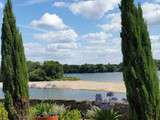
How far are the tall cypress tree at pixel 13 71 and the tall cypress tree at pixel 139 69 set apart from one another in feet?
11.8

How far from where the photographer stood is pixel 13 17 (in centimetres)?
1165

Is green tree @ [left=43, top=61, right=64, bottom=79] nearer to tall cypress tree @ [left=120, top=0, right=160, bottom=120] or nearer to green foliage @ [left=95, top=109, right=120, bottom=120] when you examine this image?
green foliage @ [left=95, top=109, right=120, bottom=120]

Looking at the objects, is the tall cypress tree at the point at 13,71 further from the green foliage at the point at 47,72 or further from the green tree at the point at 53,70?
the green tree at the point at 53,70

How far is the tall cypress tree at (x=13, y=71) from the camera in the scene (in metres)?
11.4

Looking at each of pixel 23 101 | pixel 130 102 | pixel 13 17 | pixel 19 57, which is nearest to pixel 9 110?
pixel 23 101

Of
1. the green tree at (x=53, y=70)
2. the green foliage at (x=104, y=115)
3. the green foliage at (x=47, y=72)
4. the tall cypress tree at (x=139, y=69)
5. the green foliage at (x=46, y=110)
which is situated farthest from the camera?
the green tree at (x=53, y=70)

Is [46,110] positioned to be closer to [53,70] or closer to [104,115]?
[104,115]

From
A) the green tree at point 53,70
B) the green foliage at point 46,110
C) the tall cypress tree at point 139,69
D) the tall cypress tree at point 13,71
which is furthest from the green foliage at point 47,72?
the tall cypress tree at point 139,69

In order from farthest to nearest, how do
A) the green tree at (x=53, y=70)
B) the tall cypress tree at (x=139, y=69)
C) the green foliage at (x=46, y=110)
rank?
the green tree at (x=53, y=70)
the green foliage at (x=46, y=110)
the tall cypress tree at (x=139, y=69)

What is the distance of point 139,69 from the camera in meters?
8.50

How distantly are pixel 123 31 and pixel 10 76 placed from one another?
12.2ft

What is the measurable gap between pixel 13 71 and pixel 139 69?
392 cm

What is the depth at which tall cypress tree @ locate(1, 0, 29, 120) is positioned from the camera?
11367 millimetres

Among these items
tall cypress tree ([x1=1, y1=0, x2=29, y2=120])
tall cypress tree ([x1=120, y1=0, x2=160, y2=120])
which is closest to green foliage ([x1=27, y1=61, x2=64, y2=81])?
tall cypress tree ([x1=1, y1=0, x2=29, y2=120])
